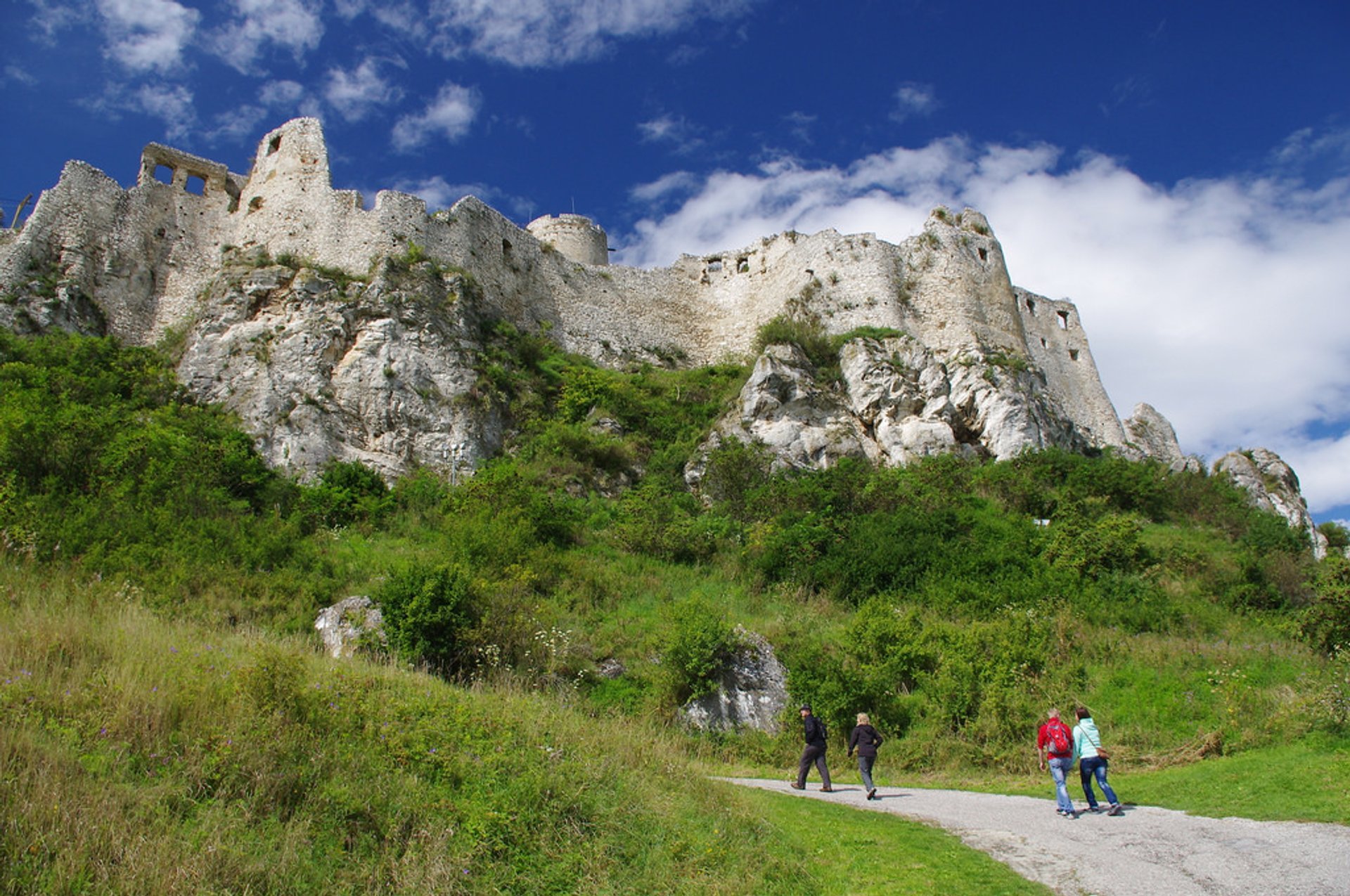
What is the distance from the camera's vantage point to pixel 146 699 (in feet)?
17.1

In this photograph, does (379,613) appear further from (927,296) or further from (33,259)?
(927,296)

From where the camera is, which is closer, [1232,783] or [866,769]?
[1232,783]

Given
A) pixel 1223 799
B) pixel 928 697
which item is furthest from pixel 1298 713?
pixel 928 697

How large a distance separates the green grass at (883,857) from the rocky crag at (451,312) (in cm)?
1621

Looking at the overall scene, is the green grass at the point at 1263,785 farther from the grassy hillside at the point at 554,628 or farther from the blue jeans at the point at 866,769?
the blue jeans at the point at 866,769

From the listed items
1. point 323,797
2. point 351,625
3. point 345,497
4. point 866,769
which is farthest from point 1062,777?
point 345,497

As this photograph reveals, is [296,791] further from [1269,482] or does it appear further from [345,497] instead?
[1269,482]

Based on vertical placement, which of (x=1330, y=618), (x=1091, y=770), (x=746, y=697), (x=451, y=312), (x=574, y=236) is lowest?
(x=1091, y=770)

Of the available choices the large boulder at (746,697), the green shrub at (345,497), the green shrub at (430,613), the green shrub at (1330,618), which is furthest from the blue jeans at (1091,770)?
the green shrub at (345,497)

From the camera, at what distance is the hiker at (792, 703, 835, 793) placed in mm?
9750

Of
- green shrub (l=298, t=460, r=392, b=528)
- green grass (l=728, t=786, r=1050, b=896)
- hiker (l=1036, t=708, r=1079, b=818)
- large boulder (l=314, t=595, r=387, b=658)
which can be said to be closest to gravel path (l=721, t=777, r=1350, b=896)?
hiker (l=1036, t=708, r=1079, b=818)

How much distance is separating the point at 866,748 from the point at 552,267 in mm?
24799

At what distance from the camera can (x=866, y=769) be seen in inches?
372

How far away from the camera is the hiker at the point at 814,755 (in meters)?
9.75
